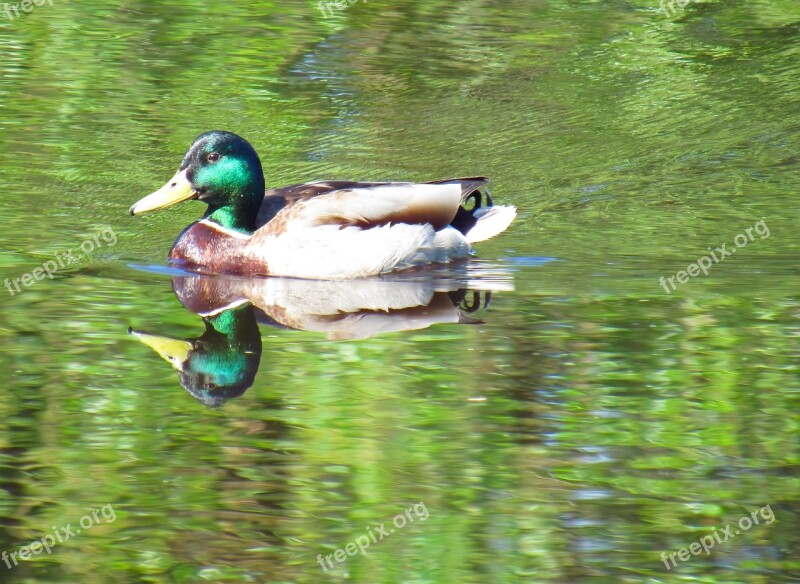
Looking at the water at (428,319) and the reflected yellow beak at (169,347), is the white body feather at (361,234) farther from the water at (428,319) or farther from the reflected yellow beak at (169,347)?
the reflected yellow beak at (169,347)

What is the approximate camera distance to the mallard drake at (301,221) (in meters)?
9.00

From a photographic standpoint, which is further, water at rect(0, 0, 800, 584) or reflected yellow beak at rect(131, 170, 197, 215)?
reflected yellow beak at rect(131, 170, 197, 215)

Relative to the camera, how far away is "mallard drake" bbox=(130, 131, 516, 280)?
9000 mm

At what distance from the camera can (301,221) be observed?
355 inches

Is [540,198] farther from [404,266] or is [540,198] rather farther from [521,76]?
[521,76]

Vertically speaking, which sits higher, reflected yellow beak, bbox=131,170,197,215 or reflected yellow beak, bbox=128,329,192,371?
→ reflected yellow beak, bbox=131,170,197,215

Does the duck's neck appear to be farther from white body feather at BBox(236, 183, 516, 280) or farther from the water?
the water

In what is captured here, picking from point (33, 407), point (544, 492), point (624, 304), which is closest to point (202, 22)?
point (624, 304)

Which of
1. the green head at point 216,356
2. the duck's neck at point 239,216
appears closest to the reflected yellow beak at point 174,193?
the duck's neck at point 239,216

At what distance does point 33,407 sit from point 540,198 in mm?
5590

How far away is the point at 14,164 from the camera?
37.9 ft

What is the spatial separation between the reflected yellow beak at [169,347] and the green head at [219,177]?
2.08 meters

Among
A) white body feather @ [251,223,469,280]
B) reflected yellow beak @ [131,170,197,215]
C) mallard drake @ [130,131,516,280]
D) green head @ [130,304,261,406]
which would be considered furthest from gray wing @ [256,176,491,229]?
green head @ [130,304,261,406]

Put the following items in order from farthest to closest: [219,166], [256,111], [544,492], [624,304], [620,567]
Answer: [256,111], [219,166], [624,304], [544,492], [620,567]
